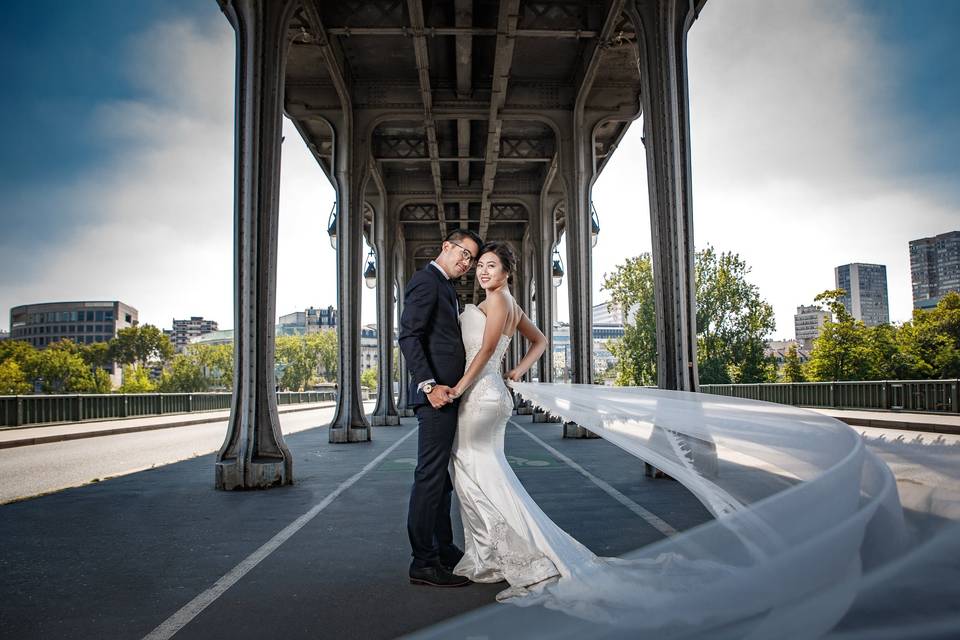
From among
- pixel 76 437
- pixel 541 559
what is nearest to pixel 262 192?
pixel 541 559

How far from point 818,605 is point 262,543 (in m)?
5.31

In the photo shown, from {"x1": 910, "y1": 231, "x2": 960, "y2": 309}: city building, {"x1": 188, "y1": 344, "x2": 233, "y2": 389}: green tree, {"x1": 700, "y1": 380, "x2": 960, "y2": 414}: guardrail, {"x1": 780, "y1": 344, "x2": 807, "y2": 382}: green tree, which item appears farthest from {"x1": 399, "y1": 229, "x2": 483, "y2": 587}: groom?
{"x1": 910, "y1": 231, "x2": 960, "y2": 309}: city building

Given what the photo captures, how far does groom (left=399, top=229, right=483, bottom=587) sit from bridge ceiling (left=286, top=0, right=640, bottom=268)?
10.6 m

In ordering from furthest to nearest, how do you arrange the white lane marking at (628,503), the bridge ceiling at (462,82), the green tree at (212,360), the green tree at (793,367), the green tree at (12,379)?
1. the green tree at (212,360)
2. the green tree at (12,379)
3. the green tree at (793,367)
4. the bridge ceiling at (462,82)
5. the white lane marking at (628,503)

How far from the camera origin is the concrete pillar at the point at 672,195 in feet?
31.5

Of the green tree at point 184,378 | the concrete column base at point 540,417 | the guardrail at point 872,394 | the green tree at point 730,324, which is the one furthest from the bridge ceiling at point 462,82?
the green tree at point 184,378

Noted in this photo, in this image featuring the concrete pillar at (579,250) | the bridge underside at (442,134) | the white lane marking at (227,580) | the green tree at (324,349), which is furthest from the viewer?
the green tree at (324,349)

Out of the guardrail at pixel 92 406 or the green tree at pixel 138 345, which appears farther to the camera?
the green tree at pixel 138 345

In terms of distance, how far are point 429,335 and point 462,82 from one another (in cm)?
1497

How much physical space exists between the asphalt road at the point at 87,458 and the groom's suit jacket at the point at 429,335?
22.2ft

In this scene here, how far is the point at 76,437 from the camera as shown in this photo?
18891mm

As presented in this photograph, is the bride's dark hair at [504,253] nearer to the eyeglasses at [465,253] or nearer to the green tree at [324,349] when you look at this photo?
the eyeglasses at [465,253]

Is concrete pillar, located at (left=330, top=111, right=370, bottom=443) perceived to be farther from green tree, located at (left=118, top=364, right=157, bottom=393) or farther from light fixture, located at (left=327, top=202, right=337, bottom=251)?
green tree, located at (left=118, top=364, right=157, bottom=393)

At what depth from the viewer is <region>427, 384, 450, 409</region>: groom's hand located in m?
4.55
